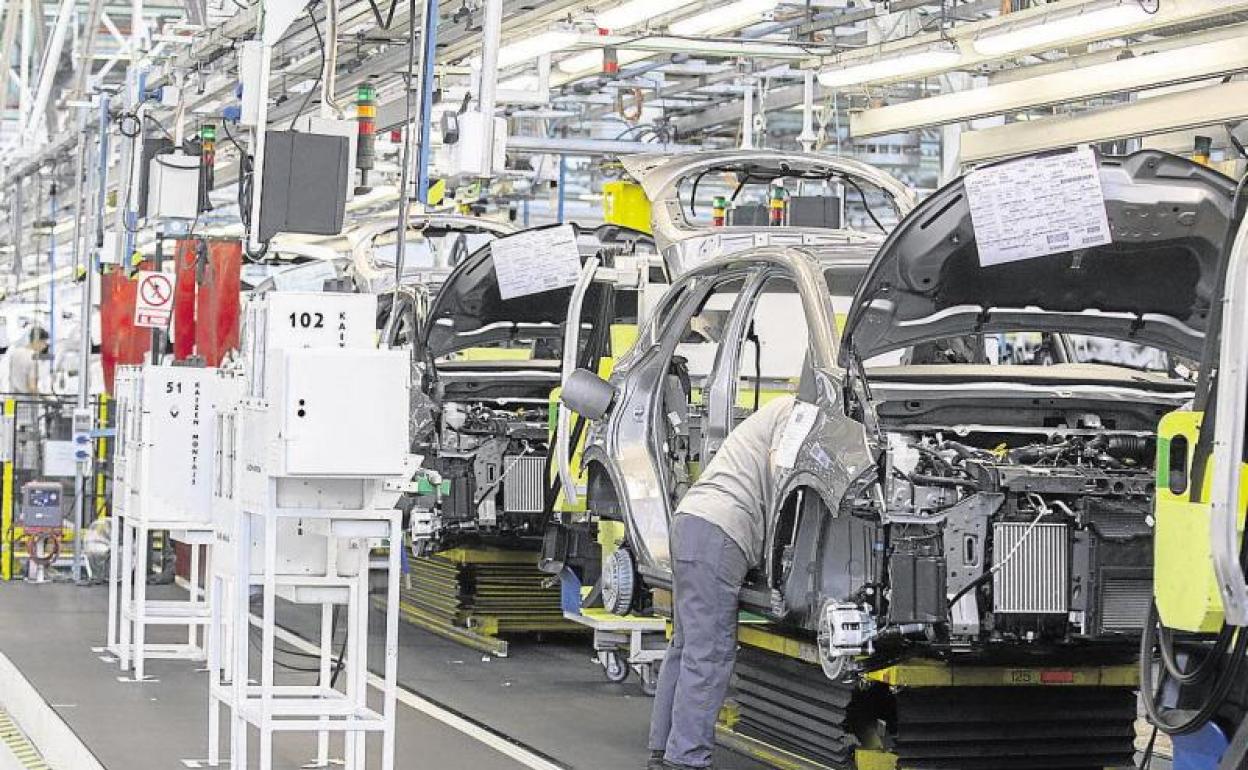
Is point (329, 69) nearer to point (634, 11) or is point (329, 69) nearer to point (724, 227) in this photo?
point (724, 227)

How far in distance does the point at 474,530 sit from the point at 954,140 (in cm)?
665

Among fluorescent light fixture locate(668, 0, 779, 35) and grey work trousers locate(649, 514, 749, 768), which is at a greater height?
fluorescent light fixture locate(668, 0, 779, 35)

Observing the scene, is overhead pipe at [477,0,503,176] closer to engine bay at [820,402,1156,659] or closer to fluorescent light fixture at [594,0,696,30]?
fluorescent light fixture at [594,0,696,30]

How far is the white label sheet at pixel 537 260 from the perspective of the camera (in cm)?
1106

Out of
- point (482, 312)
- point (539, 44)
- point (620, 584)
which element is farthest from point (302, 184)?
point (482, 312)

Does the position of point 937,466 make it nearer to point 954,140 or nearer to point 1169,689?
point 1169,689

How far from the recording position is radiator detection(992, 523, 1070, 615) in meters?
6.61

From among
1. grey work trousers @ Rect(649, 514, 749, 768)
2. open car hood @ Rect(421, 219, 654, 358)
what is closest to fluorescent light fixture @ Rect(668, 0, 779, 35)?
open car hood @ Rect(421, 219, 654, 358)

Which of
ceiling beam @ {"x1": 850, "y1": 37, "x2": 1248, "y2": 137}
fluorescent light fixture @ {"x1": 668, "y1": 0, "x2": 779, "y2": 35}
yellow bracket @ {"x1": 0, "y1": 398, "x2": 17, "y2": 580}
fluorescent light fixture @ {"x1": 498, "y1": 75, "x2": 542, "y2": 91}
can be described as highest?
fluorescent light fixture @ {"x1": 498, "y1": 75, "x2": 542, "y2": 91}

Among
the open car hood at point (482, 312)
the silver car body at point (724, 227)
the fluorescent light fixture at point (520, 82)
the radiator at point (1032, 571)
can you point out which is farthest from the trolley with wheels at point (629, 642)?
the fluorescent light fixture at point (520, 82)

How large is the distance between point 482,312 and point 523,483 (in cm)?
177

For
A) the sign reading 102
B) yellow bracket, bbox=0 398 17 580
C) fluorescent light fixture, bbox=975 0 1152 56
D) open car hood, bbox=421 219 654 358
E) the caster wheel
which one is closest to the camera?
the sign reading 102

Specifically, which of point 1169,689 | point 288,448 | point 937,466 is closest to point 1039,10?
point 937,466

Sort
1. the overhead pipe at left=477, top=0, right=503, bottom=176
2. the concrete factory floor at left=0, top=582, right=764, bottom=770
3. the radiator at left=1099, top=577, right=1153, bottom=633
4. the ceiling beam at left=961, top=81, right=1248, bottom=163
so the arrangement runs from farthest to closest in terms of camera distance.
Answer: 1. the ceiling beam at left=961, top=81, right=1248, bottom=163
2. the overhead pipe at left=477, top=0, right=503, bottom=176
3. the concrete factory floor at left=0, top=582, right=764, bottom=770
4. the radiator at left=1099, top=577, right=1153, bottom=633
